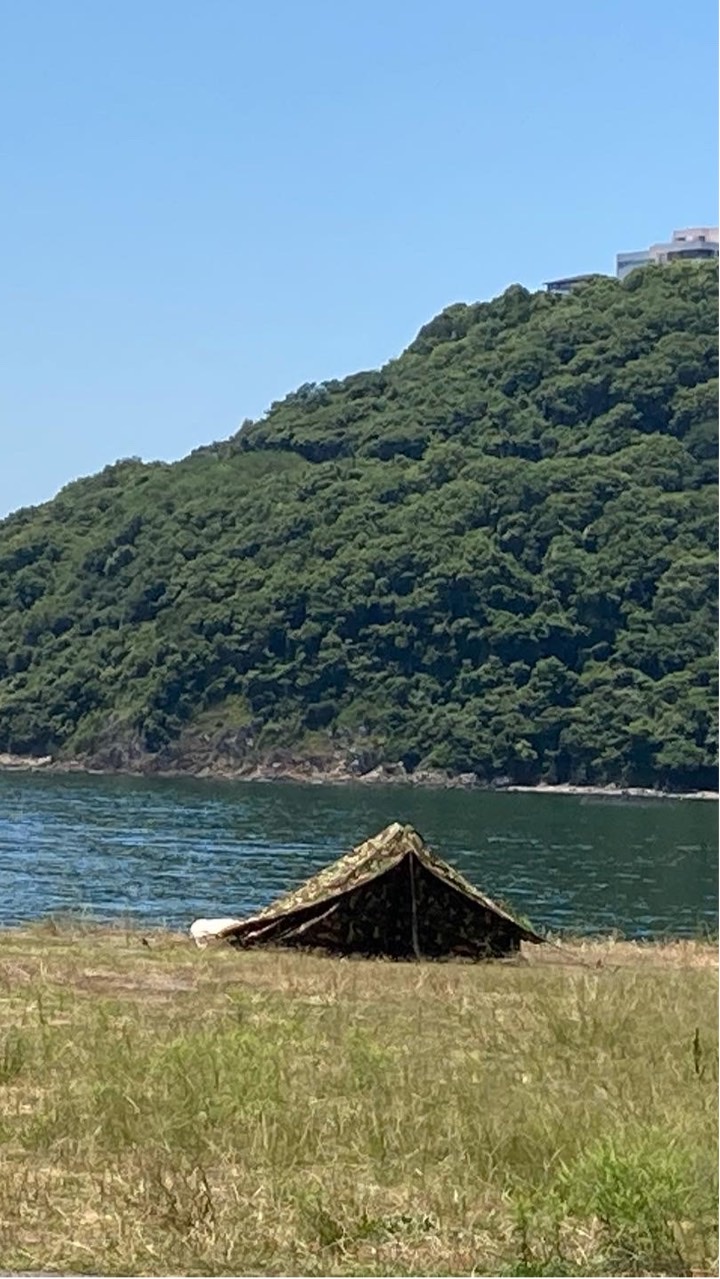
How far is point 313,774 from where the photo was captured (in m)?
148

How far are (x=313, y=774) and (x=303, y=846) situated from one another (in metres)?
65.0

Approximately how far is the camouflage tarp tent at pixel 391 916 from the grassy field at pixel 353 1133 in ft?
12.7

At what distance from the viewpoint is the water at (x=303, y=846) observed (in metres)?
55.8

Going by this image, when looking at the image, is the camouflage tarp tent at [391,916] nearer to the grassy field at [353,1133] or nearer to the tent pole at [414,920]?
the tent pole at [414,920]

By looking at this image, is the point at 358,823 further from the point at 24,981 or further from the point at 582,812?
the point at 24,981

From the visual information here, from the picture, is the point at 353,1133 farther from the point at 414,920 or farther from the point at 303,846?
the point at 303,846

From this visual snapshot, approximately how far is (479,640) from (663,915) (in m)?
88.7

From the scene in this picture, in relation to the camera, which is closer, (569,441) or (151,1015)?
(151,1015)

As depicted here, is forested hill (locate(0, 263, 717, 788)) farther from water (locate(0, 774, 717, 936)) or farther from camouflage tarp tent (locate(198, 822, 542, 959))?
camouflage tarp tent (locate(198, 822, 542, 959))

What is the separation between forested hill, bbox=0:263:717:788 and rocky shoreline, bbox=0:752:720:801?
790mm

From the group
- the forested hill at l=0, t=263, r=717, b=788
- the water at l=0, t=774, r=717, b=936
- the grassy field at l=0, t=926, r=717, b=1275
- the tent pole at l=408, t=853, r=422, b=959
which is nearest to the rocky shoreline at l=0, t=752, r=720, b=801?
the forested hill at l=0, t=263, r=717, b=788

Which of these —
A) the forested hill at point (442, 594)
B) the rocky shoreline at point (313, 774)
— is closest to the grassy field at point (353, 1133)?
the forested hill at point (442, 594)

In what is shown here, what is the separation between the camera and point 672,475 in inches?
6201

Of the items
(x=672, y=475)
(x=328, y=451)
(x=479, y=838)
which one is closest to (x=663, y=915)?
(x=479, y=838)
